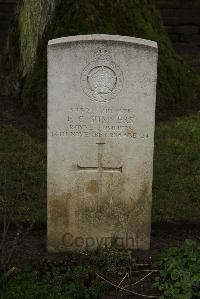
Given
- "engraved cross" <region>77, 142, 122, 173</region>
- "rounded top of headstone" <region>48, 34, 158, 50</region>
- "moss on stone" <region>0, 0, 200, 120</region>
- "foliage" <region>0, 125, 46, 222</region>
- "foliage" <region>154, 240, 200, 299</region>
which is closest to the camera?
"foliage" <region>154, 240, 200, 299</region>

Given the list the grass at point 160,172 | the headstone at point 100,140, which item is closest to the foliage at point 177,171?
the grass at point 160,172

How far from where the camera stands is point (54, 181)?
481cm

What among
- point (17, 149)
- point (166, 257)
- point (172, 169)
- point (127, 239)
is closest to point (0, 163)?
point (17, 149)

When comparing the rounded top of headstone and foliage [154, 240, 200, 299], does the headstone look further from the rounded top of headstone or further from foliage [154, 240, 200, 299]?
foliage [154, 240, 200, 299]

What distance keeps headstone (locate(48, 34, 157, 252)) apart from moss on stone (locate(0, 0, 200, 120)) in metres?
3.22

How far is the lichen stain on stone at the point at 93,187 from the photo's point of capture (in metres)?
4.84

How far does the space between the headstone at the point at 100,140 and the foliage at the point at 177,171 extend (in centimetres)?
82

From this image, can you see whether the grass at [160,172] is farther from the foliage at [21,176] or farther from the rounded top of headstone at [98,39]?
the rounded top of headstone at [98,39]

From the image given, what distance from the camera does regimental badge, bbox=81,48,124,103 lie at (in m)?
4.62

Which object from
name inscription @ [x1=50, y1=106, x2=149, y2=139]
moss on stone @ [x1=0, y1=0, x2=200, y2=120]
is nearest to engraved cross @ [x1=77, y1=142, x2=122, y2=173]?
name inscription @ [x1=50, y1=106, x2=149, y2=139]

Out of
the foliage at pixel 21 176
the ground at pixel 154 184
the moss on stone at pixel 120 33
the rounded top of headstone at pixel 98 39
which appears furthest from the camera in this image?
the moss on stone at pixel 120 33

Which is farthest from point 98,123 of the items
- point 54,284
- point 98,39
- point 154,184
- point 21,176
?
point 21,176

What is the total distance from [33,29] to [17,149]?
213 centimetres

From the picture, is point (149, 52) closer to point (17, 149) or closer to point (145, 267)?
point (145, 267)
